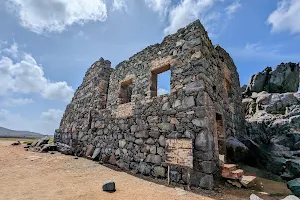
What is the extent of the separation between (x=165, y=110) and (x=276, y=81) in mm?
20632

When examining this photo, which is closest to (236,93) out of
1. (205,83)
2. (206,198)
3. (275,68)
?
(205,83)

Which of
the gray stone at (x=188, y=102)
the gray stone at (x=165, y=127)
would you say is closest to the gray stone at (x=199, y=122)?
the gray stone at (x=188, y=102)

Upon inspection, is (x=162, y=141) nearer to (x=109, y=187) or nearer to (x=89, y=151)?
(x=109, y=187)

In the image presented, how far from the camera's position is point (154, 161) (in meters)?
4.62

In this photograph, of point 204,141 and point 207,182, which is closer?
point 207,182

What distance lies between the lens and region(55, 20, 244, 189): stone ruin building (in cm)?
401

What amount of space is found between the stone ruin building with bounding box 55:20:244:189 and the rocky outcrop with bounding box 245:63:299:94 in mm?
13720

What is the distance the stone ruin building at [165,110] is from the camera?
4.01 m

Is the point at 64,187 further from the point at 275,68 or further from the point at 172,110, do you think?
the point at 275,68

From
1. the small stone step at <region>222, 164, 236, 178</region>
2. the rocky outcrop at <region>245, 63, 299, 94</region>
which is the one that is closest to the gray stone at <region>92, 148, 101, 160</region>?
the small stone step at <region>222, 164, 236, 178</region>

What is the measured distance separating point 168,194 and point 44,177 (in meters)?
3.18

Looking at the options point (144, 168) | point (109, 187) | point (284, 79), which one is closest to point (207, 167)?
point (144, 168)

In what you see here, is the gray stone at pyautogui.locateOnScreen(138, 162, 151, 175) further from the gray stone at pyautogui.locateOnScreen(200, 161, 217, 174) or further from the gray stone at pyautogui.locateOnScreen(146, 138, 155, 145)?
the gray stone at pyautogui.locateOnScreen(200, 161, 217, 174)

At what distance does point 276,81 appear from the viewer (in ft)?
63.6
